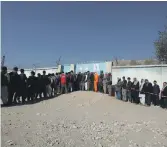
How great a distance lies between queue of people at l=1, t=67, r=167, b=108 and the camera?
17.9 m

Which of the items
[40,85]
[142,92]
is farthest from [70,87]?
[142,92]

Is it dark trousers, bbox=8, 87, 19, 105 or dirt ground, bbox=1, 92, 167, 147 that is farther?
dark trousers, bbox=8, 87, 19, 105

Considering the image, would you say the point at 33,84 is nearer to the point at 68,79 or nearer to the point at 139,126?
the point at 68,79

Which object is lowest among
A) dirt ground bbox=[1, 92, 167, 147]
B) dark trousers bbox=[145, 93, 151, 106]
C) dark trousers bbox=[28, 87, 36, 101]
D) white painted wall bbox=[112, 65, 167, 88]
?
dirt ground bbox=[1, 92, 167, 147]

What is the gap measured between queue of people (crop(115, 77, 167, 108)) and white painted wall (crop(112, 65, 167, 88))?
53 cm

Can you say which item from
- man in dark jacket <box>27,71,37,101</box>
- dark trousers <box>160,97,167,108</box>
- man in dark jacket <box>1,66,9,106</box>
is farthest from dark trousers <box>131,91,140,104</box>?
man in dark jacket <box>1,66,9,106</box>

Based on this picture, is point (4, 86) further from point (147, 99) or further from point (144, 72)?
point (144, 72)

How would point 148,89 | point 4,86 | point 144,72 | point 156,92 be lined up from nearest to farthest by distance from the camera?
point 4,86 < point 156,92 < point 148,89 < point 144,72

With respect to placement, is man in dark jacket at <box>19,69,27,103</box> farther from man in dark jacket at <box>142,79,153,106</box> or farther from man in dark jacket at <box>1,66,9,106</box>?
man in dark jacket at <box>142,79,153,106</box>

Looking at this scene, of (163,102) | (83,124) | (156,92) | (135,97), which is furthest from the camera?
(135,97)

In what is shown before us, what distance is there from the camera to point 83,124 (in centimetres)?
1377

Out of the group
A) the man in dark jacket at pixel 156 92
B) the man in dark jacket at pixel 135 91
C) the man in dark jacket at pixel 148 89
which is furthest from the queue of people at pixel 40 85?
the man in dark jacket at pixel 156 92

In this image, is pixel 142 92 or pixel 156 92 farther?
pixel 142 92

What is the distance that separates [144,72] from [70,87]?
4732 millimetres
